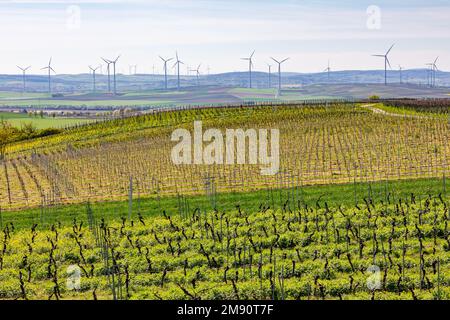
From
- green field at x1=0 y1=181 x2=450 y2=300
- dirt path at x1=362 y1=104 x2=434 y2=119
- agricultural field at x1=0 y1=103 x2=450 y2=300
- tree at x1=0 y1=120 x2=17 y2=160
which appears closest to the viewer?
green field at x1=0 y1=181 x2=450 y2=300

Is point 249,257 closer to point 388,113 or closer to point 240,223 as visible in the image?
point 240,223

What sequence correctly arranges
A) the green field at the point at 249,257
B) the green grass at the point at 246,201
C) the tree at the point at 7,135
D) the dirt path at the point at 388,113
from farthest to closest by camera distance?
the tree at the point at 7,135
the dirt path at the point at 388,113
the green grass at the point at 246,201
the green field at the point at 249,257

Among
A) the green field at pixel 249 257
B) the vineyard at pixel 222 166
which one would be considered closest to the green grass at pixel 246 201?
the vineyard at pixel 222 166

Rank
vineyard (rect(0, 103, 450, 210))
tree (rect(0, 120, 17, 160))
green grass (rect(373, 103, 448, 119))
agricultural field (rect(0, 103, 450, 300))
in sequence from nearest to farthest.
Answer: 1. agricultural field (rect(0, 103, 450, 300))
2. vineyard (rect(0, 103, 450, 210))
3. green grass (rect(373, 103, 448, 119))
4. tree (rect(0, 120, 17, 160))

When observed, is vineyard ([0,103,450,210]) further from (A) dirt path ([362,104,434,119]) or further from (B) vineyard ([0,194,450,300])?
(B) vineyard ([0,194,450,300])

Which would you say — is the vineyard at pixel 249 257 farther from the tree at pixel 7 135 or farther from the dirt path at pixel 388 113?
the tree at pixel 7 135

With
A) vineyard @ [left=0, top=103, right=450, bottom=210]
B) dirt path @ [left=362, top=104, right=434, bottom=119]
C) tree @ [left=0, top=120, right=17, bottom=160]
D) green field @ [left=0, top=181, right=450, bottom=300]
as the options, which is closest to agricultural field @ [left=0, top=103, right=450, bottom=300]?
green field @ [left=0, top=181, right=450, bottom=300]

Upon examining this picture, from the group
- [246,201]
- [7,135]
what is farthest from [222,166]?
[7,135]
